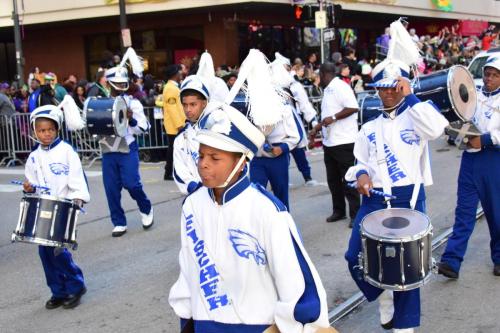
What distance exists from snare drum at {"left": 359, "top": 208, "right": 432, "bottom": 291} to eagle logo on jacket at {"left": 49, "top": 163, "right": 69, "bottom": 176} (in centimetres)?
265

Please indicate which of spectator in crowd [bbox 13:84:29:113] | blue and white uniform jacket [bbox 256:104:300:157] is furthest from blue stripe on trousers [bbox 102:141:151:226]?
spectator in crowd [bbox 13:84:29:113]

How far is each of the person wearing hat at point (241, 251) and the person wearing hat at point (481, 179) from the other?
320 cm

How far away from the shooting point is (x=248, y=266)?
9.43ft

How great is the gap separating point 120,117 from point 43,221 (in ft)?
9.33

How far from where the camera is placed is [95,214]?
9.58m

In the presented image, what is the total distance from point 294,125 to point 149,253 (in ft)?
6.96

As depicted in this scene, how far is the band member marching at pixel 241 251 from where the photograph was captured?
278cm

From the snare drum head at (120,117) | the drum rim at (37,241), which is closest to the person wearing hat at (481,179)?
the drum rim at (37,241)

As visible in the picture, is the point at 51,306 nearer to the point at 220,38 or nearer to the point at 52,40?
the point at 220,38

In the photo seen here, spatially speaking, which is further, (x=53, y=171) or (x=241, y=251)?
(x=53, y=171)

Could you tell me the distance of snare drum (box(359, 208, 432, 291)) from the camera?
402 centimetres

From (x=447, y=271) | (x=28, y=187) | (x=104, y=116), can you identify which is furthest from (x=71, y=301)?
(x=447, y=271)

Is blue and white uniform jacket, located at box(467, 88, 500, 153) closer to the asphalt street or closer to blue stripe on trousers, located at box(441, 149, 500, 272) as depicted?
blue stripe on trousers, located at box(441, 149, 500, 272)

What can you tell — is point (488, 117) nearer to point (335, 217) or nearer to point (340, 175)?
point (340, 175)
